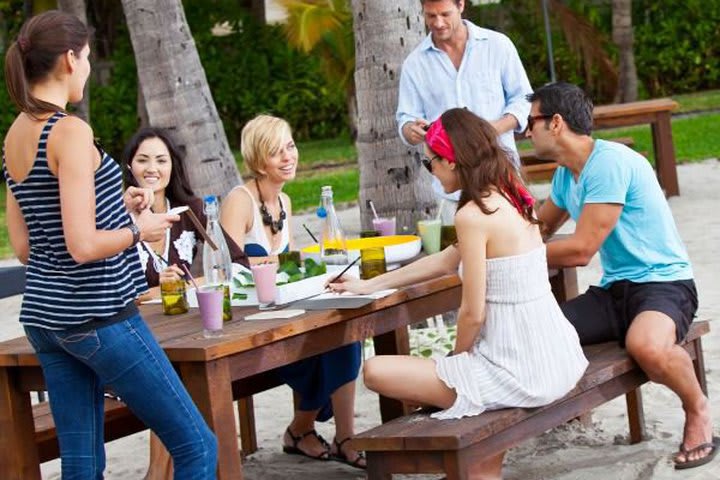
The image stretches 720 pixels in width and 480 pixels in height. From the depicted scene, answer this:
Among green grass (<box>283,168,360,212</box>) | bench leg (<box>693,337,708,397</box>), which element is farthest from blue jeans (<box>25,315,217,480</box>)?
green grass (<box>283,168,360,212</box>)

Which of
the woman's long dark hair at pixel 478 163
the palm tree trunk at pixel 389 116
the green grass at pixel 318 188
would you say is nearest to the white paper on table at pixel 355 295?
the woman's long dark hair at pixel 478 163

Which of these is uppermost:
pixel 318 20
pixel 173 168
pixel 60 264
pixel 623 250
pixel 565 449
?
pixel 318 20

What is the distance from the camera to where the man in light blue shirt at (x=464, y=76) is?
23.0 feet

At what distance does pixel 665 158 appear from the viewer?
43.5ft

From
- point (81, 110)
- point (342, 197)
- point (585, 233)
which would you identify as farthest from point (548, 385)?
point (81, 110)

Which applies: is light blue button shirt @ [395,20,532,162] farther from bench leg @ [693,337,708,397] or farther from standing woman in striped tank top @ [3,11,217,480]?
standing woman in striped tank top @ [3,11,217,480]

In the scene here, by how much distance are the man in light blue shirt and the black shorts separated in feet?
5.37

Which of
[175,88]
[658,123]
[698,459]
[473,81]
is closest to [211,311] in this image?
[698,459]

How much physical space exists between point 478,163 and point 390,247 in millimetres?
860

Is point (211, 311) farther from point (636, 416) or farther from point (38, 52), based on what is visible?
point (636, 416)

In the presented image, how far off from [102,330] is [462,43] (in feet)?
11.7

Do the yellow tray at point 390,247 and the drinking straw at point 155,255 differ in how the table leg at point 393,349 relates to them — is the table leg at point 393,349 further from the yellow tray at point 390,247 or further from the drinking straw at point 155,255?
the drinking straw at point 155,255

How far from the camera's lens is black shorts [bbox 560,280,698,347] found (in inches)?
210

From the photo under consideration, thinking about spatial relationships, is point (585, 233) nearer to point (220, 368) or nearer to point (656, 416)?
point (656, 416)
